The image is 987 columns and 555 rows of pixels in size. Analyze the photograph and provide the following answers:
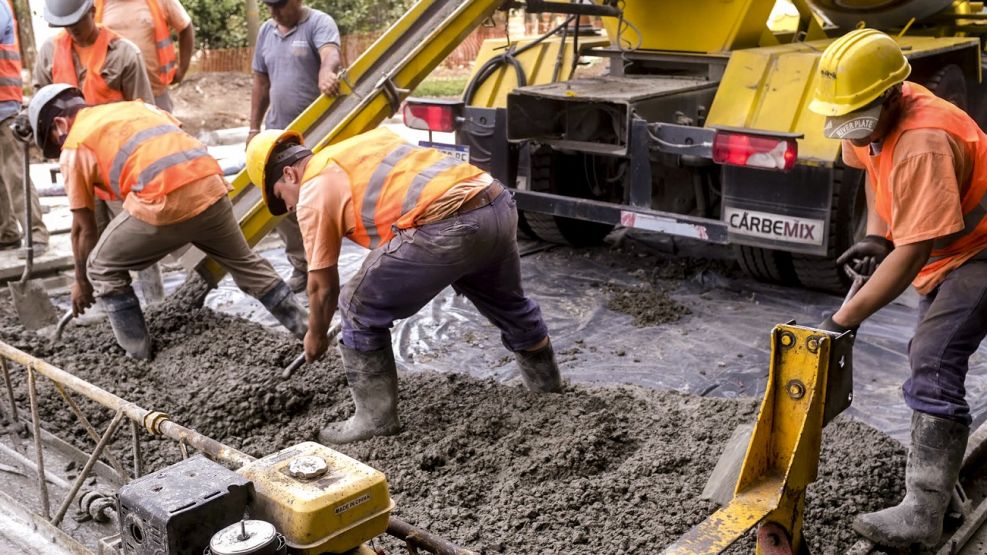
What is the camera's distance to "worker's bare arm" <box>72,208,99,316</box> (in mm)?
4504

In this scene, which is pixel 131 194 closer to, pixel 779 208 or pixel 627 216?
pixel 627 216

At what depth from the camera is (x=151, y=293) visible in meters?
5.79

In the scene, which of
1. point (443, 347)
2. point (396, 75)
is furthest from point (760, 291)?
point (396, 75)

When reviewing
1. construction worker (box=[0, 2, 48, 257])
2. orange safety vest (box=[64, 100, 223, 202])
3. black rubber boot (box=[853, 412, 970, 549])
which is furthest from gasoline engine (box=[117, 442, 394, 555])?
construction worker (box=[0, 2, 48, 257])

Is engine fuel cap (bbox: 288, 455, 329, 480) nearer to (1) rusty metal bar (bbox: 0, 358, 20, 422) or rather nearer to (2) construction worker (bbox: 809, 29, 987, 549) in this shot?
(2) construction worker (bbox: 809, 29, 987, 549)

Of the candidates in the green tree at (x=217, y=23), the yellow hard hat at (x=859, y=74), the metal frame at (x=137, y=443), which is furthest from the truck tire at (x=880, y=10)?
the green tree at (x=217, y=23)

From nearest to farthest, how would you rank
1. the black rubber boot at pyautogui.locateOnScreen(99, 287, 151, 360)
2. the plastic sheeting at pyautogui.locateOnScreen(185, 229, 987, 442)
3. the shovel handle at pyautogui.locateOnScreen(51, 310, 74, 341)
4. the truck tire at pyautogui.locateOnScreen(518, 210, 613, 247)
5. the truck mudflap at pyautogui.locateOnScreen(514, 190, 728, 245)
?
the plastic sheeting at pyautogui.locateOnScreen(185, 229, 987, 442)
the black rubber boot at pyautogui.locateOnScreen(99, 287, 151, 360)
the shovel handle at pyautogui.locateOnScreen(51, 310, 74, 341)
the truck mudflap at pyautogui.locateOnScreen(514, 190, 728, 245)
the truck tire at pyautogui.locateOnScreen(518, 210, 613, 247)

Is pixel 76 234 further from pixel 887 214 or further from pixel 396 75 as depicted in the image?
pixel 887 214

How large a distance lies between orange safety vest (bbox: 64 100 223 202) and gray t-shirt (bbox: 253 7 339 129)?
4.89ft

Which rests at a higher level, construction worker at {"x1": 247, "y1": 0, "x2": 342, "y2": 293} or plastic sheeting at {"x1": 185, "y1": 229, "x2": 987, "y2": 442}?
construction worker at {"x1": 247, "y1": 0, "x2": 342, "y2": 293}

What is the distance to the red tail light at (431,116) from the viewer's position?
19.9ft

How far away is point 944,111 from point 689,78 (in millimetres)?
3141

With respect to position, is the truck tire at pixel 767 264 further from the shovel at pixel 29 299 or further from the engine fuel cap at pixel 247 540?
the engine fuel cap at pixel 247 540

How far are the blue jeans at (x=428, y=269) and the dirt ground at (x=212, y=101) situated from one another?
10.2 meters
